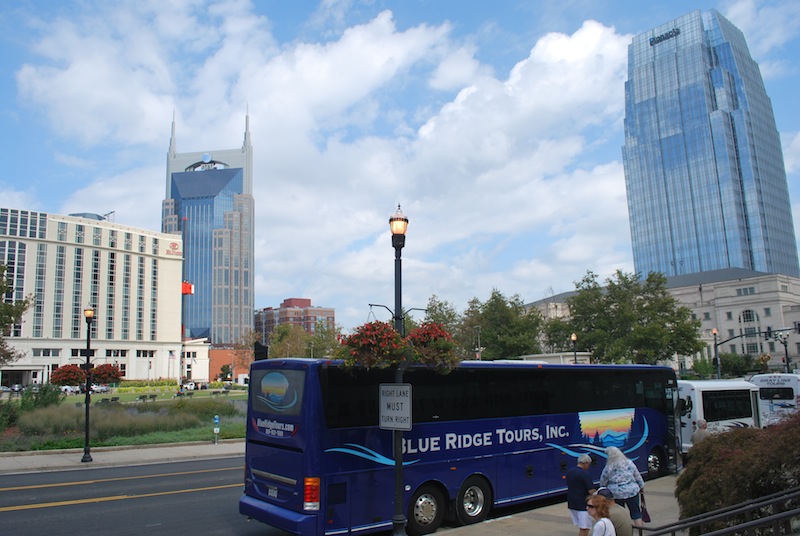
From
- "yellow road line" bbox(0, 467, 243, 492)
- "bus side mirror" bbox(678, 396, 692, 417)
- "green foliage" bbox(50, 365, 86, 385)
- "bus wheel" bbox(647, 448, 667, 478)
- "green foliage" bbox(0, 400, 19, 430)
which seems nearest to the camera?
"bus wheel" bbox(647, 448, 667, 478)

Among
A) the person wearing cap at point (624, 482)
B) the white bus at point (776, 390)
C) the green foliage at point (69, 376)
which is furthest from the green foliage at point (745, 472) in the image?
the green foliage at point (69, 376)

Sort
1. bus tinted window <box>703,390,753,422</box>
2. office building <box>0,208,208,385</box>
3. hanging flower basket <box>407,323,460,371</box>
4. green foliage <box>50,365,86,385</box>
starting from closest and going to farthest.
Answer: hanging flower basket <box>407,323,460,371</box> → bus tinted window <box>703,390,753,422</box> → green foliage <box>50,365,86,385</box> → office building <box>0,208,208,385</box>

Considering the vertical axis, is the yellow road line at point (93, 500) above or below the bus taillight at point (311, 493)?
below

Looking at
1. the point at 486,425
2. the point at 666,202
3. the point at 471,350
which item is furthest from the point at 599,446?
the point at 666,202

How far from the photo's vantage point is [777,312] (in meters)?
110

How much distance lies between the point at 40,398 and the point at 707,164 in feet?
614

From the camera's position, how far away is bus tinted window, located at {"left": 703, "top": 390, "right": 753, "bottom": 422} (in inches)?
837

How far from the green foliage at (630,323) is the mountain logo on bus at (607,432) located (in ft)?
139

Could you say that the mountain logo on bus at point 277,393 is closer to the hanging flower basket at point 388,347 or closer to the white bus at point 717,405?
the hanging flower basket at point 388,347

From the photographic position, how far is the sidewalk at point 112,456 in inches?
843

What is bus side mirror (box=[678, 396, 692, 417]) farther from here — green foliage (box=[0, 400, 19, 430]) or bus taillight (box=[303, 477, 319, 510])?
green foliage (box=[0, 400, 19, 430])

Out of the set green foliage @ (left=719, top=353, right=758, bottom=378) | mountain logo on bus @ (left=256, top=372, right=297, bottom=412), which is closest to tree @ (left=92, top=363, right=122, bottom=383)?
mountain logo on bus @ (left=256, top=372, right=297, bottom=412)

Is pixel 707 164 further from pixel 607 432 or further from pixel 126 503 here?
pixel 126 503

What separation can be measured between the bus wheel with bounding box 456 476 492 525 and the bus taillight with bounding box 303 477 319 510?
11.1 ft
